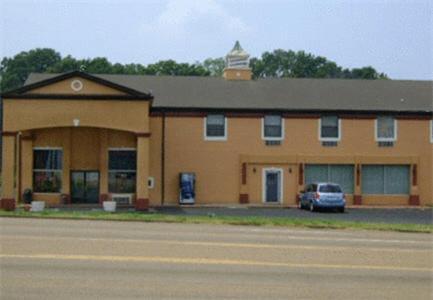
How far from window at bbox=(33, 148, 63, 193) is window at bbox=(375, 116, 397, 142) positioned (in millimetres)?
18247

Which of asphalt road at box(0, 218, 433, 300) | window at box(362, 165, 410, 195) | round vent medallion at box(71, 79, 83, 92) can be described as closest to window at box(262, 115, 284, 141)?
window at box(362, 165, 410, 195)

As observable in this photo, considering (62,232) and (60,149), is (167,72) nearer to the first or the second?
(60,149)

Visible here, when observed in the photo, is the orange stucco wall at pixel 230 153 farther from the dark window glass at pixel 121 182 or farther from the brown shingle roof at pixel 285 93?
the brown shingle roof at pixel 285 93

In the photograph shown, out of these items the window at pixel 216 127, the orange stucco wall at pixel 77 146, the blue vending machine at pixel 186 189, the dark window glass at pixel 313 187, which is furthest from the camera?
the window at pixel 216 127

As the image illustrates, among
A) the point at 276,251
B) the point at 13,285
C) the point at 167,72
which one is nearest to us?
the point at 13,285

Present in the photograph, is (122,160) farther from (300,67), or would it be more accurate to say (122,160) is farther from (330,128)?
(300,67)

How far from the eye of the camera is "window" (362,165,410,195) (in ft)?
143

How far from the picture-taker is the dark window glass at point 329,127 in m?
43.7

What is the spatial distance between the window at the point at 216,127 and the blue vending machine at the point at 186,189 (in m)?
2.66

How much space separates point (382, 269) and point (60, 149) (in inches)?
1156

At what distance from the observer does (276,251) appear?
54.0 feet

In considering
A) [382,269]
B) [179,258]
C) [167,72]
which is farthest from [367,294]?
[167,72]

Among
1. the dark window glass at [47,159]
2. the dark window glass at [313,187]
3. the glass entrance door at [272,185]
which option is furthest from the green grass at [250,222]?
the glass entrance door at [272,185]

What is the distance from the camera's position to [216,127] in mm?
42938
